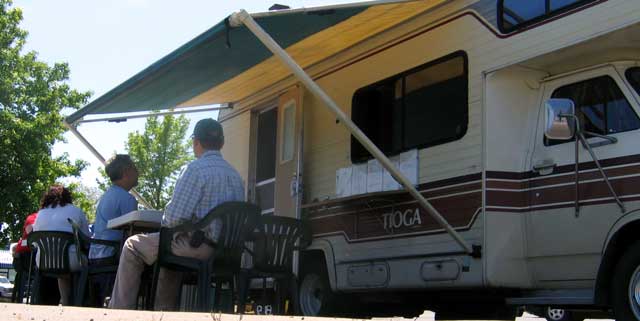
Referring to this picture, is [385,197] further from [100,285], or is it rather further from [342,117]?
[100,285]

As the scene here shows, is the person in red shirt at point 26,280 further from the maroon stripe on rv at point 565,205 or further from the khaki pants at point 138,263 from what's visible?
the maroon stripe on rv at point 565,205

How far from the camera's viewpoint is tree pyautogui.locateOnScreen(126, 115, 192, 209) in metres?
23.8

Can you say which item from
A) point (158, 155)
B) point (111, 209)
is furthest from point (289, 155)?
point (158, 155)

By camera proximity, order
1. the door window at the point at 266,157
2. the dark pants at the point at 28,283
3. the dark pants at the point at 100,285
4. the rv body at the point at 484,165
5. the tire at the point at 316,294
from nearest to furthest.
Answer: the rv body at the point at 484,165 < the dark pants at the point at 100,285 < the dark pants at the point at 28,283 < the tire at the point at 316,294 < the door window at the point at 266,157

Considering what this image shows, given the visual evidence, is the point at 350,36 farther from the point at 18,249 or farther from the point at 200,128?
the point at 18,249

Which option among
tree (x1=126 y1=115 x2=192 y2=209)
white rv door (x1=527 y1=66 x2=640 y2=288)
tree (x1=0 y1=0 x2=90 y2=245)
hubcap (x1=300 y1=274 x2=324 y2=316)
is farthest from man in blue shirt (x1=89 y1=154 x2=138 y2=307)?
tree (x1=126 y1=115 x2=192 y2=209)

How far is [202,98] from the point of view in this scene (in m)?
8.99

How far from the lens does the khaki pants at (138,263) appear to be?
4754 mm

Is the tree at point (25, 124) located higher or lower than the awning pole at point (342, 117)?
higher

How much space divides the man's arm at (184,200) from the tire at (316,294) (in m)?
2.45

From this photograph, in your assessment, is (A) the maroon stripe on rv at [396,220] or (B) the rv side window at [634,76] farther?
(A) the maroon stripe on rv at [396,220]

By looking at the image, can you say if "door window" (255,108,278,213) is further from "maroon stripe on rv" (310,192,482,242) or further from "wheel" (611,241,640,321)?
"wheel" (611,241,640,321)

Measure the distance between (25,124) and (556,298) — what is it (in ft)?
51.2

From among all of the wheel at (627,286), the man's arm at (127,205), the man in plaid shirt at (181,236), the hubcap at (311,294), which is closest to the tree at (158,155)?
the hubcap at (311,294)
